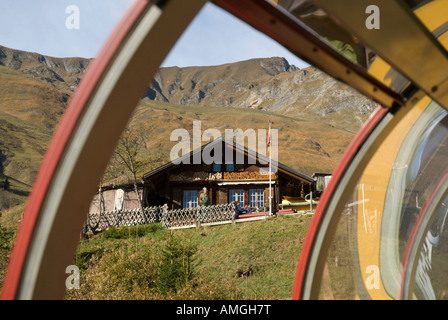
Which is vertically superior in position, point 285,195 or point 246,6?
point 285,195

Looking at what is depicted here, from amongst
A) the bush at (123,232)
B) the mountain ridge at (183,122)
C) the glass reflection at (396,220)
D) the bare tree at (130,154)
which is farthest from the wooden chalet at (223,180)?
the mountain ridge at (183,122)

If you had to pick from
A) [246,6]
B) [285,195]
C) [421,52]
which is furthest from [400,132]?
[285,195]

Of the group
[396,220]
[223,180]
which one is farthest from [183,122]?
[396,220]

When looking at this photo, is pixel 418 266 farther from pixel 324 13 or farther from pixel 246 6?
pixel 246 6

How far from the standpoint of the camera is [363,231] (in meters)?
2.98

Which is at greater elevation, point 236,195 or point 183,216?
Result: point 236,195

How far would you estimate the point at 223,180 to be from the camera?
2522 cm

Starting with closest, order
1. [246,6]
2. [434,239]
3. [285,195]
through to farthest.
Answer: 1. [246,6]
2. [434,239]
3. [285,195]

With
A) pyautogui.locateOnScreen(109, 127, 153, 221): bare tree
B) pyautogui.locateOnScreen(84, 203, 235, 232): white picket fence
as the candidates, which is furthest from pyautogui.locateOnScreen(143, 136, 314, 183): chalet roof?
pyautogui.locateOnScreen(109, 127, 153, 221): bare tree

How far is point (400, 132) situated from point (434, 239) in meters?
1.34

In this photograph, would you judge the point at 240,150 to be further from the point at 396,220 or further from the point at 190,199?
the point at 396,220

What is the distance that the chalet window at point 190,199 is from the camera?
25156 millimetres

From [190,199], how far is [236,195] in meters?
3.24

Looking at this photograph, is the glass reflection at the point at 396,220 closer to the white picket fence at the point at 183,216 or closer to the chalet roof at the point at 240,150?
the white picket fence at the point at 183,216
